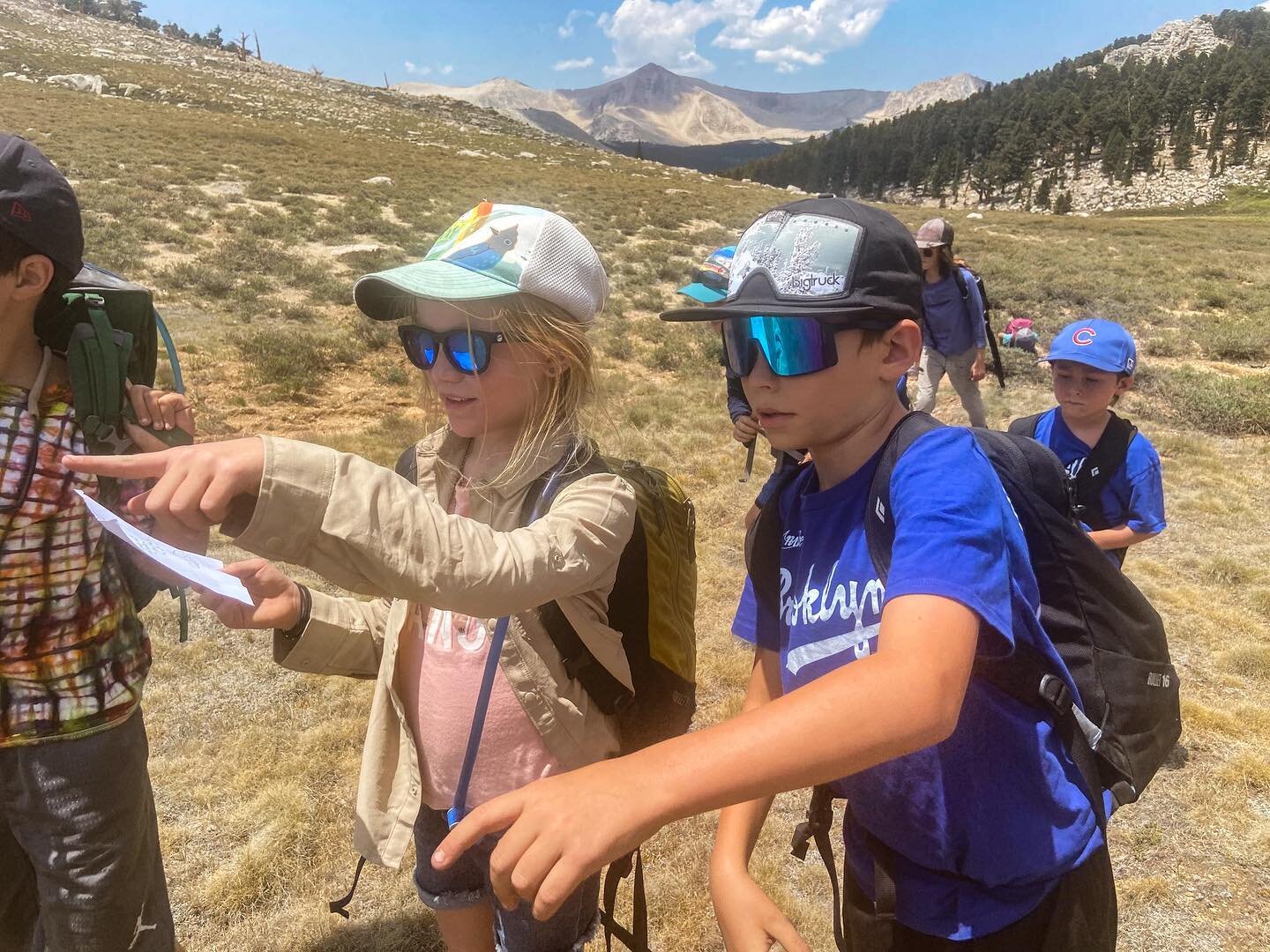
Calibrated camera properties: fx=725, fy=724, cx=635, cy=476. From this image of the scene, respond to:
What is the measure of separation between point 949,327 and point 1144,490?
364cm

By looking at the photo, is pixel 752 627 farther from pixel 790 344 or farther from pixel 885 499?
pixel 790 344

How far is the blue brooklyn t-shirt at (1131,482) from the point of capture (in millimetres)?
2855

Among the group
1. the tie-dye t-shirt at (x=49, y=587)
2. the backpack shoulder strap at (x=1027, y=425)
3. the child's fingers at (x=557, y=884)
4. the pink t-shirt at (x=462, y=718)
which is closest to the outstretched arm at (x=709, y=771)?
the child's fingers at (x=557, y=884)

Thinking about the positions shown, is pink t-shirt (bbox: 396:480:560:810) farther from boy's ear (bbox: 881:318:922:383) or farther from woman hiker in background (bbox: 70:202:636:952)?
boy's ear (bbox: 881:318:922:383)

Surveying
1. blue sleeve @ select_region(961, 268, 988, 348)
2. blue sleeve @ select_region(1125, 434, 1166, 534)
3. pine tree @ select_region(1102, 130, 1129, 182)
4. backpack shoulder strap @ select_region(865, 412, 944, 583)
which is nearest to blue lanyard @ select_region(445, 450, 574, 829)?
backpack shoulder strap @ select_region(865, 412, 944, 583)

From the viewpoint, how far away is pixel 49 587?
4.95 ft

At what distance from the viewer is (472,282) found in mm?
1344

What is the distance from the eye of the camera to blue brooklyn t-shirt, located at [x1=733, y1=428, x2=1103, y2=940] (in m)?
1.05

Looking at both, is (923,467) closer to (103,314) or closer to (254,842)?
(103,314)

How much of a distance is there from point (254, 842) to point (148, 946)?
1.27 metres

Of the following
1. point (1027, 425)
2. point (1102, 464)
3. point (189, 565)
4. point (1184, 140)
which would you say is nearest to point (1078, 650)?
point (189, 565)

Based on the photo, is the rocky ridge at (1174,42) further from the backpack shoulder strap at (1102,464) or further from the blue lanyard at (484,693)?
the blue lanyard at (484,693)

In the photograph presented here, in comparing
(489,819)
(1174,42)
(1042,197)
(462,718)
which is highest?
(1174,42)

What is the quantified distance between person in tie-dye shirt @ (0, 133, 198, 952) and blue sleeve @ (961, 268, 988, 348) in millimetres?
5955
